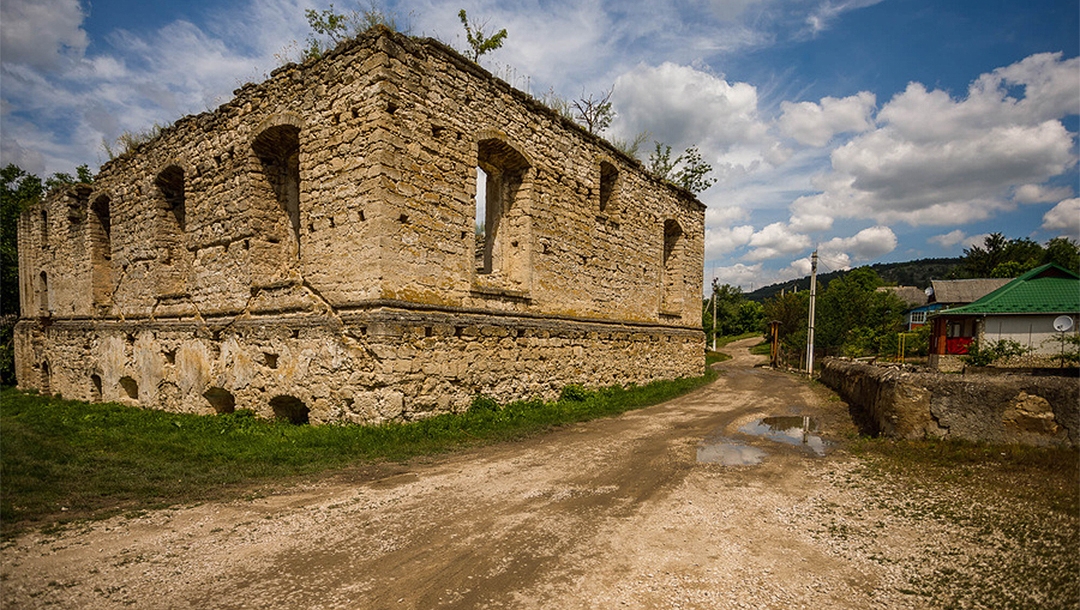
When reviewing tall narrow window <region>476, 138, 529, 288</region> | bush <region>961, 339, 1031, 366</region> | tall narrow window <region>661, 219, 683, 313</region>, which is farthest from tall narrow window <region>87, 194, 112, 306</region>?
bush <region>961, 339, 1031, 366</region>

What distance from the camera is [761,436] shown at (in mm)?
7465

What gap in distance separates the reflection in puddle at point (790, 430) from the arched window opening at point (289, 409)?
8.12m

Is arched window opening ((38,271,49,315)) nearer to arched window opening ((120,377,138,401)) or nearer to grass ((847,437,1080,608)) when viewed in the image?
arched window opening ((120,377,138,401))

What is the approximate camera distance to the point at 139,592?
9.12ft

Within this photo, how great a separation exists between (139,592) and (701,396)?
1233 cm

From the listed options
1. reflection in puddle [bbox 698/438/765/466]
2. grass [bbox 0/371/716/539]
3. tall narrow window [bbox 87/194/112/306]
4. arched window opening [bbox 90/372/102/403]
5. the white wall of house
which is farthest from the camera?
tall narrow window [bbox 87/194/112/306]

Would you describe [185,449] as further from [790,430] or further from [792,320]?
[792,320]

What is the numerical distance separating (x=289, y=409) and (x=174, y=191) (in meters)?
7.56

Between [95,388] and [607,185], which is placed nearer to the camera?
[95,388]

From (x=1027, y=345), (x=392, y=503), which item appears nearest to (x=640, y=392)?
(x=392, y=503)

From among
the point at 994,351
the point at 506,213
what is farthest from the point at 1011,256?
the point at 506,213

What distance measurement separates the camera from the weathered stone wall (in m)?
5.11

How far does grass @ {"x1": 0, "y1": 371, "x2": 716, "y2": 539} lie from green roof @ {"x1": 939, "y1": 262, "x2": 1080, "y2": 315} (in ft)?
32.0

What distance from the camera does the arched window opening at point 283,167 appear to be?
356 inches
